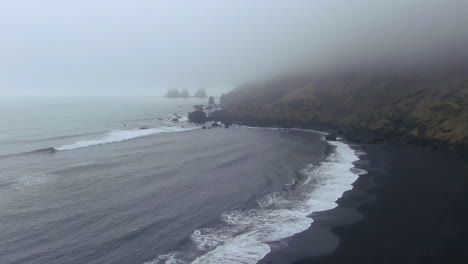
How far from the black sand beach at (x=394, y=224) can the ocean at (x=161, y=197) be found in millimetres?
1830

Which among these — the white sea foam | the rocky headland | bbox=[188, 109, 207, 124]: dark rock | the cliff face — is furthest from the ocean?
bbox=[188, 109, 207, 124]: dark rock

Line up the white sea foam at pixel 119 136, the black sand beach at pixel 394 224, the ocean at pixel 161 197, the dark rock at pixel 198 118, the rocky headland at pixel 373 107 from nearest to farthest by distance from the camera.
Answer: the black sand beach at pixel 394 224, the ocean at pixel 161 197, the rocky headland at pixel 373 107, the white sea foam at pixel 119 136, the dark rock at pixel 198 118

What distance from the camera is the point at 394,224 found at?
83.6 ft

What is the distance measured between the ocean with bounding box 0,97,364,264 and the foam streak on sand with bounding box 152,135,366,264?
94 millimetres

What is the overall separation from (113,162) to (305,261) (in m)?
37.5

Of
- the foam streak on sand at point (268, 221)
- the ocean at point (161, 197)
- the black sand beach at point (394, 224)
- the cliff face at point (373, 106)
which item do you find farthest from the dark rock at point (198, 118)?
the black sand beach at point (394, 224)

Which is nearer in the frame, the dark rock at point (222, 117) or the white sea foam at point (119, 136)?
the white sea foam at point (119, 136)

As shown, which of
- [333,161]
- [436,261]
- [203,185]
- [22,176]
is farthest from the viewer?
[333,161]

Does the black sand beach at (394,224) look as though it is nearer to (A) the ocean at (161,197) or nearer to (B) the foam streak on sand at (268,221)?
(B) the foam streak on sand at (268,221)

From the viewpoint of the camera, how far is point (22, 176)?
40.9 meters

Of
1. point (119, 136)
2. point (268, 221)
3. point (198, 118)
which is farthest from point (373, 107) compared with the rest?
point (119, 136)

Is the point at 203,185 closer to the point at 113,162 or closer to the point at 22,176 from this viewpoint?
the point at 113,162

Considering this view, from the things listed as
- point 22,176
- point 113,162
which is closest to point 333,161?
point 113,162

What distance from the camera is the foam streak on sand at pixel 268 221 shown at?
71.4 feet
